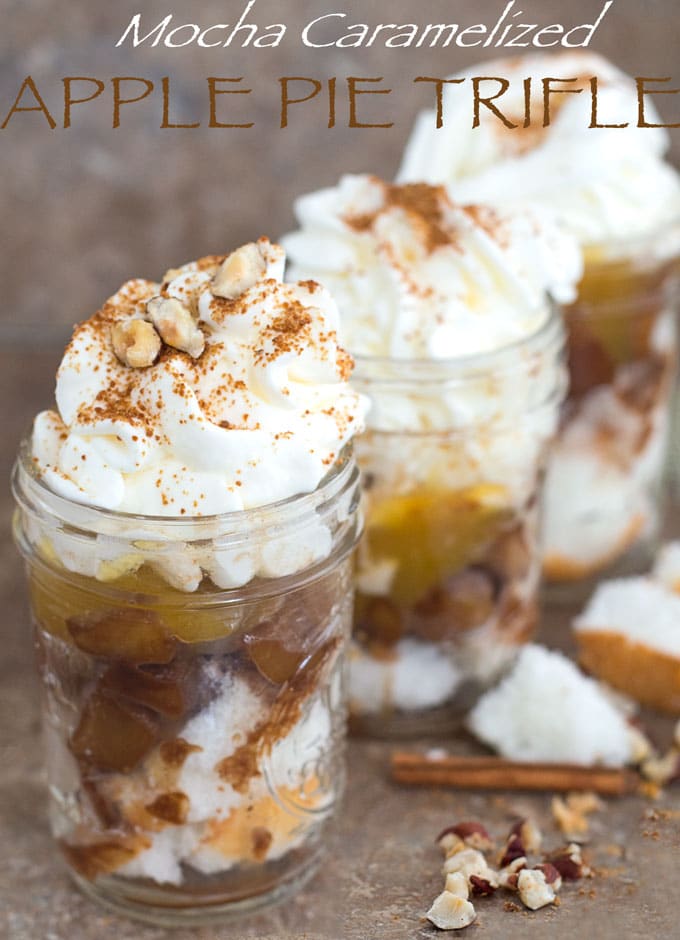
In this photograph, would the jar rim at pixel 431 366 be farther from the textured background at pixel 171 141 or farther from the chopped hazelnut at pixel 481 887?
the textured background at pixel 171 141

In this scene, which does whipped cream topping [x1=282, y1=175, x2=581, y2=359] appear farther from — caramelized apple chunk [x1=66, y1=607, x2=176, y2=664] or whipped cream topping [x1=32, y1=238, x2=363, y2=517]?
caramelized apple chunk [x1=66, y1=607, x2=176, y2=664]

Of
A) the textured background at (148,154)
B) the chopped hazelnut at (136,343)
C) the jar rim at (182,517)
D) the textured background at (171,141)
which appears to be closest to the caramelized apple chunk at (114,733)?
the jar rim at (182,517)

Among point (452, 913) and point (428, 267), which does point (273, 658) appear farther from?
point (428, 267)

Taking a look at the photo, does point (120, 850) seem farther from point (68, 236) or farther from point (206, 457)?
point (68, 236)

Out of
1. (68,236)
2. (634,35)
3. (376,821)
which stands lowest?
(376,821)

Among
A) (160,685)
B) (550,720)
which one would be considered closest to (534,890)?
(550,720)

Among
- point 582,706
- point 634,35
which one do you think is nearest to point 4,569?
point 582,706
